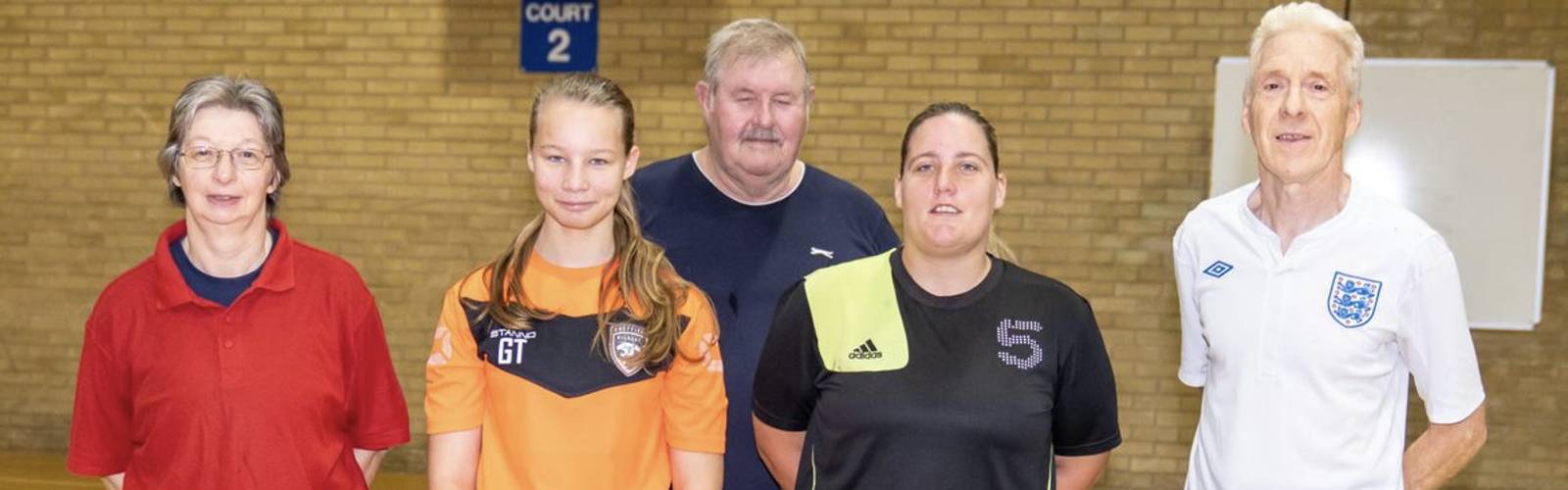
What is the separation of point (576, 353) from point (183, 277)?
0.76 m

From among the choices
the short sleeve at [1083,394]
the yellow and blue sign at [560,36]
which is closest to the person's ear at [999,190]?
the short sleeve at [1083,394]

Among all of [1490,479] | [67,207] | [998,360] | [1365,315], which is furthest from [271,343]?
[1490,479]

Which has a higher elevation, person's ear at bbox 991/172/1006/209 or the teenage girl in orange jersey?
person's ear at bbox 991/172/1006/209

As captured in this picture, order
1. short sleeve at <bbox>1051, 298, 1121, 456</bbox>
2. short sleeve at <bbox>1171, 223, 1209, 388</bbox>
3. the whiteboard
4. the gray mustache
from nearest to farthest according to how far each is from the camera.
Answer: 1. short sleeve at <bbox>1051, 298, 1121, 456</bbox>
2. short sleeve at <bbox>1171, 223, 1209, 388</bbox>
3. the gray mustache
4. the whiteboard

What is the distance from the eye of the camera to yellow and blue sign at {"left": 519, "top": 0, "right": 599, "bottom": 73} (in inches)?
289

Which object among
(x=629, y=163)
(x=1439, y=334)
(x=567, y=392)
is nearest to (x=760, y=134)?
(x=629, y=163)

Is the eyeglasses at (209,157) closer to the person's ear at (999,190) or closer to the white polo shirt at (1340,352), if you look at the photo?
the person's ear at (999,190)

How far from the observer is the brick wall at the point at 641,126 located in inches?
277

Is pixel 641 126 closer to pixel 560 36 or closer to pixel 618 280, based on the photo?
pixel 560 36

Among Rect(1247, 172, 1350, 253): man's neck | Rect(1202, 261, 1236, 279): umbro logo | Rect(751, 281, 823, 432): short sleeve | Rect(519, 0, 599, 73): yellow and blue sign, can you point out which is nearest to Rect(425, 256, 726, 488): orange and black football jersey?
Rect(751, 281, 823, 432): short sleeve

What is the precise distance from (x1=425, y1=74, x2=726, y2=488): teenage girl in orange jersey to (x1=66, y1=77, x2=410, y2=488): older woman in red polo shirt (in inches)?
9.7

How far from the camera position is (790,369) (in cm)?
250

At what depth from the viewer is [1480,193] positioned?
679cm

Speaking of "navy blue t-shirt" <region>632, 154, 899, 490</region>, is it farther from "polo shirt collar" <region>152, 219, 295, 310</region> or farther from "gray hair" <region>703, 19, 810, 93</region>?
"polo shirt collar" <region>152, 219, 295, 310</region>
